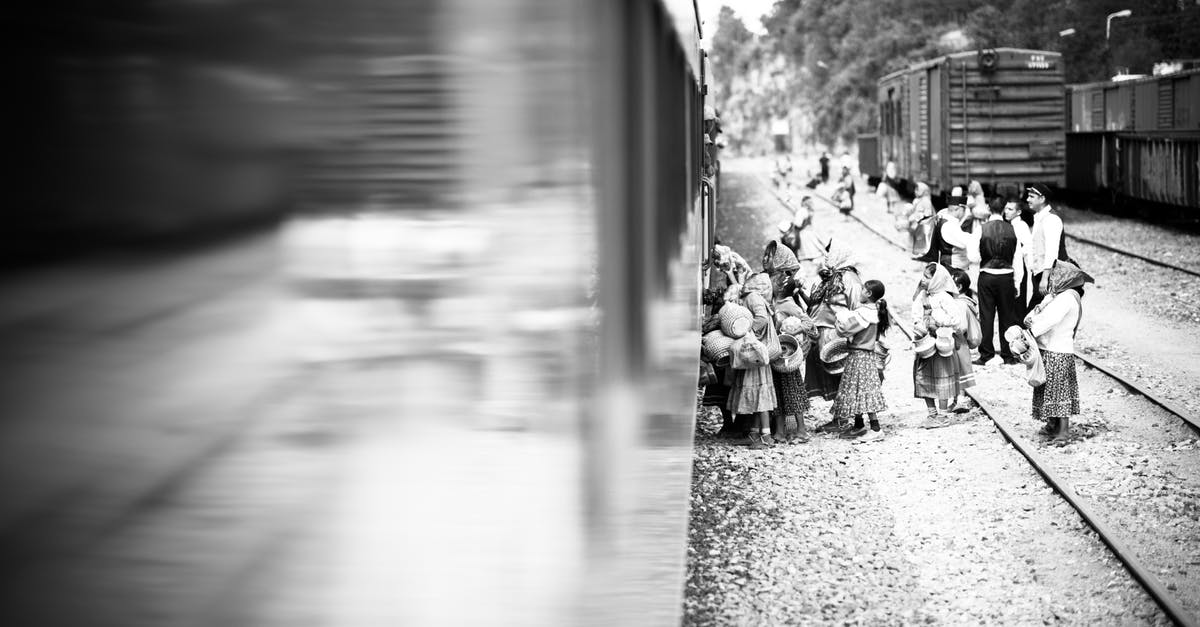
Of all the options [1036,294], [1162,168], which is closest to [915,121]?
[1162,168]

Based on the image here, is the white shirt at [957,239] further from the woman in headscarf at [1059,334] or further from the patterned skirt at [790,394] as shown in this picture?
the woman in headscarf at [1059,334]

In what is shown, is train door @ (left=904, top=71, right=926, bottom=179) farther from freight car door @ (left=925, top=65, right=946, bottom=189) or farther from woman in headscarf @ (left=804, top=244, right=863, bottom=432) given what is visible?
woman in headscarf @ (left=804, top=244, right=863, bottom=432)

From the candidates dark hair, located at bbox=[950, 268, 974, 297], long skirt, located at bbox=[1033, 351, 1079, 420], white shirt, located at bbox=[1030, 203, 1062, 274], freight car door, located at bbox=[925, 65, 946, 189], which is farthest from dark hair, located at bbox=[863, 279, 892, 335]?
freight car door, located at bbox=[925, 65, 946, 189]

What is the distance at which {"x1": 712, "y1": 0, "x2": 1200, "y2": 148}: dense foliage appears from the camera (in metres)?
48.3

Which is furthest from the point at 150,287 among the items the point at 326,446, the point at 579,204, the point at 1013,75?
the point at 1013,75

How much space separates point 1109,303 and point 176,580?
18073mm

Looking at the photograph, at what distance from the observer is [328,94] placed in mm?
1064

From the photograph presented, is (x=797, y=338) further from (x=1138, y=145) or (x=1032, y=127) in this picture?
(x=1138, y=145)

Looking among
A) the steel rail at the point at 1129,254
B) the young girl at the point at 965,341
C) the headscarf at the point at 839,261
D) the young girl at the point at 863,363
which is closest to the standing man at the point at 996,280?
the young girl at the point at 965,341

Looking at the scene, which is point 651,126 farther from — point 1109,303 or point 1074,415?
point 1109,303

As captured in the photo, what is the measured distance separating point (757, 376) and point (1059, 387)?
2.21 m

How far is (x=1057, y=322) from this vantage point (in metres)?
9.84

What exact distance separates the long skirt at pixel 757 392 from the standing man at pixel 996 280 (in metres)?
3.61

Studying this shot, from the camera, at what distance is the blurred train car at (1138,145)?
992 inches
